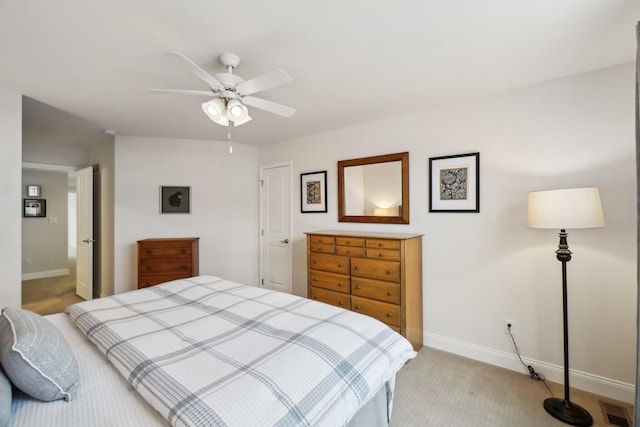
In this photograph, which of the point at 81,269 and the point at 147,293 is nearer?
the point at 147,293

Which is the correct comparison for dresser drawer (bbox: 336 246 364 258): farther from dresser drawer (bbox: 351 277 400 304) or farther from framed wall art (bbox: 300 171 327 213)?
framed wall art (bbox: 300 171 327 213)

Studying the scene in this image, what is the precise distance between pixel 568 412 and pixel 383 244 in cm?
167

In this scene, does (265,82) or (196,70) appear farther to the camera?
(265,82)

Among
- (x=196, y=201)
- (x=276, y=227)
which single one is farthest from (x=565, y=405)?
(x=196, y=201)

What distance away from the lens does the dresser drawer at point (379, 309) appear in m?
2.62

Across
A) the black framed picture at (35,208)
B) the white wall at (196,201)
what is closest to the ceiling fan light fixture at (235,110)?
the white wall at (196,201)

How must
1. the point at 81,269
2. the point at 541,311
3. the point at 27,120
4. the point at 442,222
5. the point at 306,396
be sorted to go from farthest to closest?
the point at 81,269 → the point at 27,120 → the point at 442,222 → the point at 541,311 → the point at 306,396

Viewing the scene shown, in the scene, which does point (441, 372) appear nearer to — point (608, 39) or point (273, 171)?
point (608, 39)

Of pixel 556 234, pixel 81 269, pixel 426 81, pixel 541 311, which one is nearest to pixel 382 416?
pixel 541 311

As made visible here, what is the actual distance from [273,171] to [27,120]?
2.87 metres

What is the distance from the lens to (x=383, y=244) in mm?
2693

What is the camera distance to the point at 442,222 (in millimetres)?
2857

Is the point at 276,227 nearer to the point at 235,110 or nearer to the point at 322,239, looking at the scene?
the point at 322,239

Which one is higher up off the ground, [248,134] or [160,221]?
[248,134]
